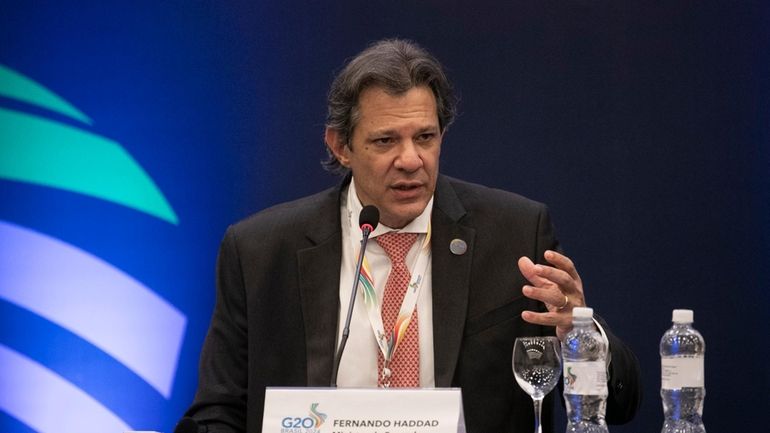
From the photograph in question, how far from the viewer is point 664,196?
163 inches

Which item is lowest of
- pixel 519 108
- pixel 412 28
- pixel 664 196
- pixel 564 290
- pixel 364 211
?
pixel 564 290

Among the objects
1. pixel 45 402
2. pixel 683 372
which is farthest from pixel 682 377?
pixel 45 402

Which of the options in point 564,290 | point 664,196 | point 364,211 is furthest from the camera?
point 664,196

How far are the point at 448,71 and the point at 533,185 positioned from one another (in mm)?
533

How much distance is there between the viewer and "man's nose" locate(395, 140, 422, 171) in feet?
9.41

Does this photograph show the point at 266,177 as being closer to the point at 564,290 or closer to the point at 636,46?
the point at 636,46

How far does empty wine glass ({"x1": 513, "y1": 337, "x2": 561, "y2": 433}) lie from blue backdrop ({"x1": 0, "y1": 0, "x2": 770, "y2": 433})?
6.28 feet

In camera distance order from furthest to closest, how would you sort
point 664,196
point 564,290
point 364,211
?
point 664,196, point 364,211, point 564,290

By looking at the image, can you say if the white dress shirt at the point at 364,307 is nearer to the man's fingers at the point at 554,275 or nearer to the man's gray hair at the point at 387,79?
the man's gray hair at the point at 387,79

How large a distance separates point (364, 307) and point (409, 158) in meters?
0.40

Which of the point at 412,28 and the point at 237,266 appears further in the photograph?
the point at 412,28

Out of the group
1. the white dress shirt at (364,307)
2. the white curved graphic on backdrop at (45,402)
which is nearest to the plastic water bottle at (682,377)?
the white dress shirt at (364,307)

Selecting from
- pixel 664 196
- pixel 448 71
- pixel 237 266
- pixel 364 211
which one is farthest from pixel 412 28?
pixel 364 211

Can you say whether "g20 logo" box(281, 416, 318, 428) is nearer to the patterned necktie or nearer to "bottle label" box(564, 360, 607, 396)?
"bottle label" box(564, 360, 607, 396)
